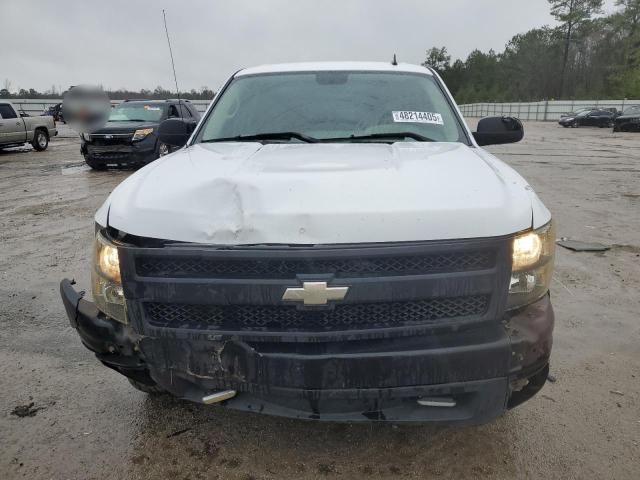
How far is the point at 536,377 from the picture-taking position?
2.16 m

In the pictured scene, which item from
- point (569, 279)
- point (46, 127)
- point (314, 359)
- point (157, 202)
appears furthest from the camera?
point (46, 127)

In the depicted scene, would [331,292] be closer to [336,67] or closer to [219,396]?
[219,396]

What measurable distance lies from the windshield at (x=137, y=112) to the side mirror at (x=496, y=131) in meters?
11.0

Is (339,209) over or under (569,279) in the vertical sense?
over

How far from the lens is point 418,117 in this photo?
3223 mm

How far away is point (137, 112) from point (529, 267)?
13.1 m

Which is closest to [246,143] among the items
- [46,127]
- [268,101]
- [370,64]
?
[268,101]

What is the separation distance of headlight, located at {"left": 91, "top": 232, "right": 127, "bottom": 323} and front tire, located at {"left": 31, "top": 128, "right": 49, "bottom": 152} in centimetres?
1967

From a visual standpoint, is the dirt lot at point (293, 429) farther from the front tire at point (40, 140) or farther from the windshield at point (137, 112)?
the front tire at point (40, 140)

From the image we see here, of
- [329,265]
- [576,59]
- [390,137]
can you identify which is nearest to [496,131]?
[390,137]

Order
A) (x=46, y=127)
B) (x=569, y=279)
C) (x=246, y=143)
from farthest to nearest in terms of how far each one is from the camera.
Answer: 1. (x=46, y=127)
2. (x=569, y=279)
3. (x=246, y=143)

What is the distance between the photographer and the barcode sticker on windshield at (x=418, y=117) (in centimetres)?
320

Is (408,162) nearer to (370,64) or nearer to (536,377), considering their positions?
(536,377)

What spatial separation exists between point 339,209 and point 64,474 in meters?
1.74
